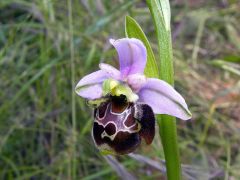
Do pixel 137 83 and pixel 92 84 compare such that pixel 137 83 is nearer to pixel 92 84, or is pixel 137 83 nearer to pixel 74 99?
pixel 92 84

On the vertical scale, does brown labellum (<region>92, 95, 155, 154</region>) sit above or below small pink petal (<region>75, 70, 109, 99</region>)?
below

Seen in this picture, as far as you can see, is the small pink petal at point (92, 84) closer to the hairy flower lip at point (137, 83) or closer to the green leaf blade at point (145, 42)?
the hairy flower lip at point (137, 83)

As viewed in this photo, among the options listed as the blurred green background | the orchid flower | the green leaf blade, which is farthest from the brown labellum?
the blurred green background

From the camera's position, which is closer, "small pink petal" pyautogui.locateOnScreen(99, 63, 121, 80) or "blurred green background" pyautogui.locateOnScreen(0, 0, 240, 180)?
"small pink petal" pyautogui.locateOnScreen(99, 63, 121, 80)

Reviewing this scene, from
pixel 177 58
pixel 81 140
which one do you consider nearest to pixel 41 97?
pixel 81 140

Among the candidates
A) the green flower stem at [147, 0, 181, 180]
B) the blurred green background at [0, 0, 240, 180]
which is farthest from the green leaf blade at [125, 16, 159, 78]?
the blurred green background at [0, 0, 240, 180]

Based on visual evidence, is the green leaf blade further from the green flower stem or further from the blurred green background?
the blurred green background
